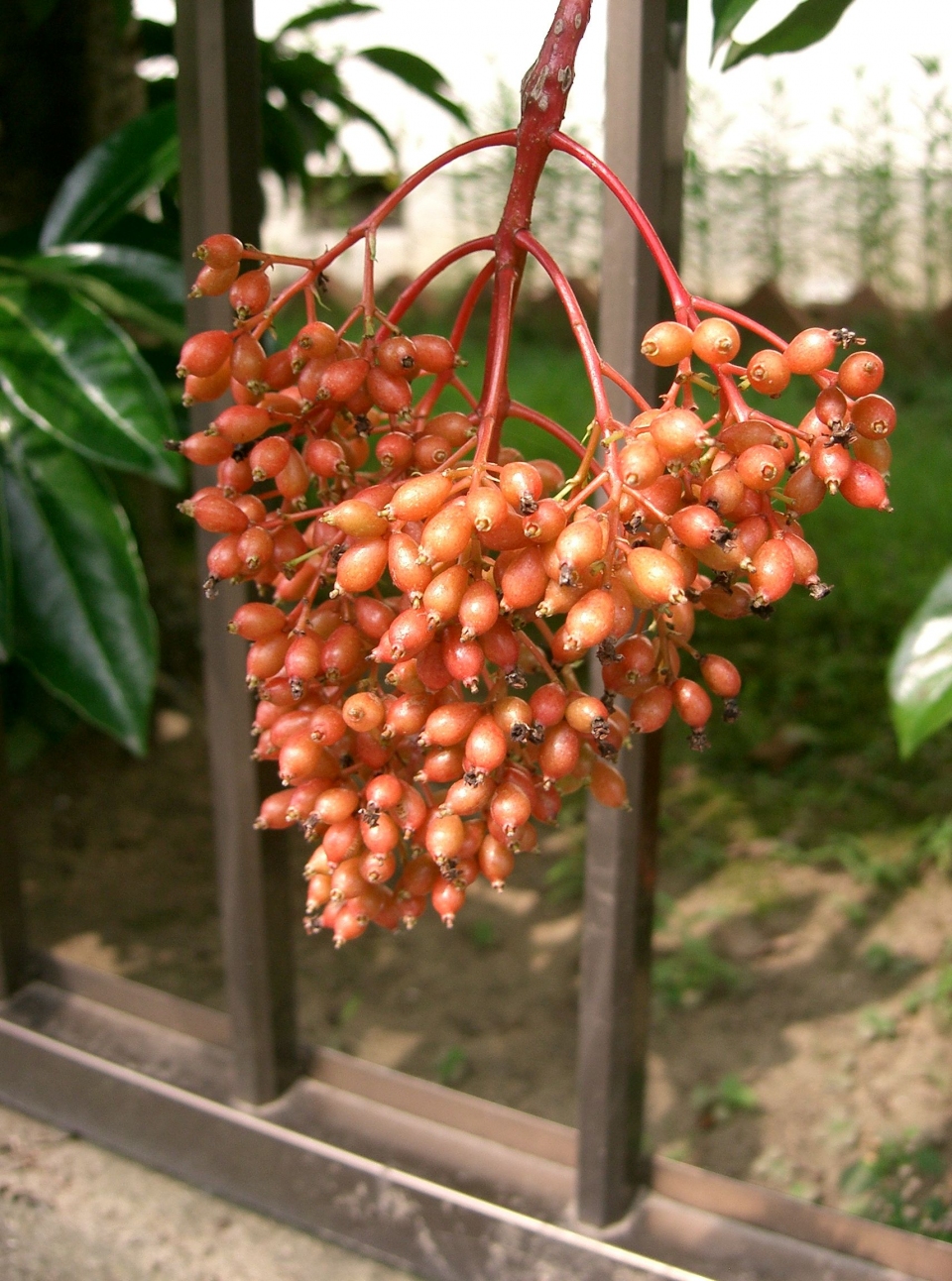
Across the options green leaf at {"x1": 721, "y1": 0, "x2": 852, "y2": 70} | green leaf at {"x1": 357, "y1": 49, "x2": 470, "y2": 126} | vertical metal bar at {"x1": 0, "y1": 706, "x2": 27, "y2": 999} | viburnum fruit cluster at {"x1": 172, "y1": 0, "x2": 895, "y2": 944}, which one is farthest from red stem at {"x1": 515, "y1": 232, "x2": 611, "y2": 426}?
green leaf at {"x1": 357, "y1": 49, "x2": 470, "y2": 126}

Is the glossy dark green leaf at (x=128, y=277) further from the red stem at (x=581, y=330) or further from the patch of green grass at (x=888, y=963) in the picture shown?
the patch of green grass at (x=888, y=963)

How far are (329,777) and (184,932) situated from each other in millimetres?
1405

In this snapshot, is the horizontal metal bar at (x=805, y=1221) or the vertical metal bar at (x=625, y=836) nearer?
the vertical metal bar at (x=625, y=836)

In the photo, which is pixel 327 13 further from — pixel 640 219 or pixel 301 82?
pixel 640 219

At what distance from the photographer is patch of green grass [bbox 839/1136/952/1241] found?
1.19 m

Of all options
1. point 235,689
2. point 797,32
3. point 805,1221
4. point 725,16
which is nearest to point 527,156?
point 725,16

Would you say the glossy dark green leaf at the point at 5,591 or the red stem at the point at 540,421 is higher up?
the red stem at the point at 540,421

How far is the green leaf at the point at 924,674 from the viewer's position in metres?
0.85

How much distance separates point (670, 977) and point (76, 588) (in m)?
1.04

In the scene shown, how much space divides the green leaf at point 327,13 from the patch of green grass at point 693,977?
145 centimetres

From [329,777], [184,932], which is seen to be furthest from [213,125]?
[184,932]

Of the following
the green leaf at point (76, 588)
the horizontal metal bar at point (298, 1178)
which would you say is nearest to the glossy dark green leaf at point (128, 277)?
the green leaf at point (76, 588)

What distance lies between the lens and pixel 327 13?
1.87 m

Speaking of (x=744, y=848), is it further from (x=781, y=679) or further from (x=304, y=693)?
(x=304, y=693)
